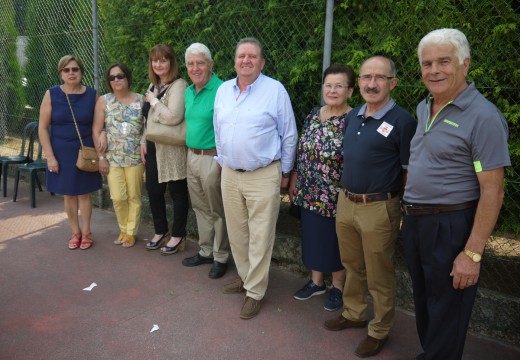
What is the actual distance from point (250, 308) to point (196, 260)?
107 cm

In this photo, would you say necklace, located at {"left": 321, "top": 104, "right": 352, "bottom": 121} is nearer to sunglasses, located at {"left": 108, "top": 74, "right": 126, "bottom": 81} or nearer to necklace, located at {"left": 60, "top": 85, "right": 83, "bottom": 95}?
sunglasses, located at {"left": 108, "top": 74, "right": 126, "bottom": 81}

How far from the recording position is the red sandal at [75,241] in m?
4.64

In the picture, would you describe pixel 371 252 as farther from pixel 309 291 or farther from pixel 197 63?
pixel 197 63

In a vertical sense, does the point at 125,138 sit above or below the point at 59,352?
above

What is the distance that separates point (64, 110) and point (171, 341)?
2.63 meters

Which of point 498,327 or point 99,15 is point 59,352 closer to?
point 498,327

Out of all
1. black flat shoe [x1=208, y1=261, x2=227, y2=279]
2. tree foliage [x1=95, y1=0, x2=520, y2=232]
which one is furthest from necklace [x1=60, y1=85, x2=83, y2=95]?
black flat shoe [x1=208, y1=261, x2=227, y2=279]

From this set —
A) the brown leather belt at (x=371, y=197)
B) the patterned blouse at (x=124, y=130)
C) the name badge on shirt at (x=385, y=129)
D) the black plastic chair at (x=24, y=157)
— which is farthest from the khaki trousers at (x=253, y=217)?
the black plastic chair at (x=24, y=157)

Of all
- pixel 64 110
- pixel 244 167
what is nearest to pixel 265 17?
pixel 244 167

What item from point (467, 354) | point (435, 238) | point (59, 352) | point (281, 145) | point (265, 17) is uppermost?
point (265, 17)

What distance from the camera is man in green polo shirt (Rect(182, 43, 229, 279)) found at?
12.0 feet

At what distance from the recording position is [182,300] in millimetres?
3537

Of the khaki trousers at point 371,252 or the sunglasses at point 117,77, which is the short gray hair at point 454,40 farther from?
the sunglasses at point 117,77

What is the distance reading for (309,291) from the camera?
3.61m
